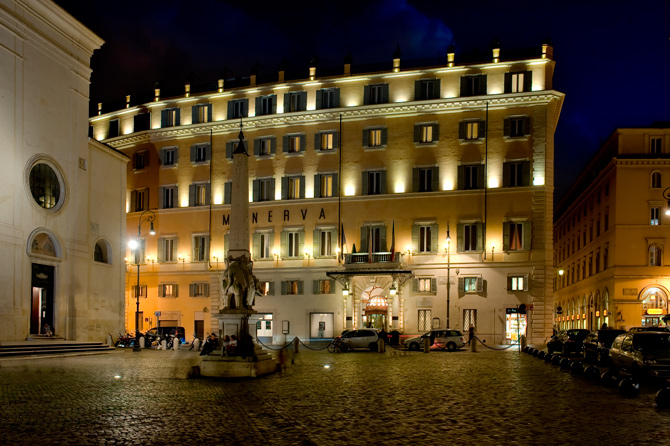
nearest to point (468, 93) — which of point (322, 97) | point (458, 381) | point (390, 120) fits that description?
point (390, 120)

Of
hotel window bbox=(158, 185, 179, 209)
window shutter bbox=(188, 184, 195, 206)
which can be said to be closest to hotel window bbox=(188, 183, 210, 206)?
window shutter bbox=(188, 184, 195, 206)

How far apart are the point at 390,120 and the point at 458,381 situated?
31.1 meters

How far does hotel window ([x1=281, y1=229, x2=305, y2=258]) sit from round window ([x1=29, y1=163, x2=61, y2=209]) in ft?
58.7

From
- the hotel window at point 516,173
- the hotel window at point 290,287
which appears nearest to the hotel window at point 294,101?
the hotel window at point 290,287

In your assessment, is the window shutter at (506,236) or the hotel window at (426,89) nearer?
the window shutter at (506,236)

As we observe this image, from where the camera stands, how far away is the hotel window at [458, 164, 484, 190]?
46.6 metres

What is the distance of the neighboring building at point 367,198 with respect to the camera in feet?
150

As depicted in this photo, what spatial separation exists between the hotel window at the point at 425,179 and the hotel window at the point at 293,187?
836 cm

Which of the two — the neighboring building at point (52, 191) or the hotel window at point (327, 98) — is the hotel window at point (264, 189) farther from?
the neighboring building at point (52, 191)

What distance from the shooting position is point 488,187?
4612 cm

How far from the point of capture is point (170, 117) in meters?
54.2

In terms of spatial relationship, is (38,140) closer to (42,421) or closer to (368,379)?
(368,379)

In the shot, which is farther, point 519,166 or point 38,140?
point 519,166

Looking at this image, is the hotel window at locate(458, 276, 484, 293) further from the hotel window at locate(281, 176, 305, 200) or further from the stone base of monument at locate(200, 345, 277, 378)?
the stone base of monument at locate(200, 345, 277, 378)
